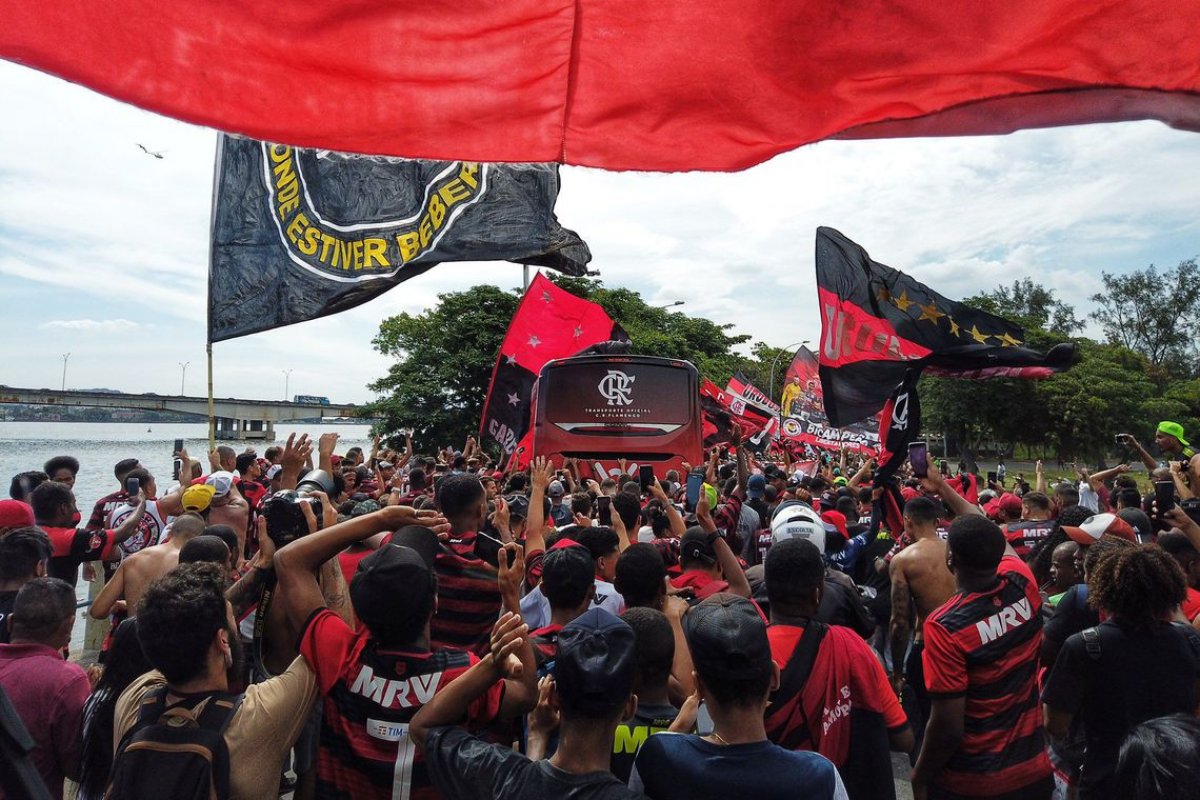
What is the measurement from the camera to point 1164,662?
10.2ft

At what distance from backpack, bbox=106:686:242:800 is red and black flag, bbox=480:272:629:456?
33.4ft

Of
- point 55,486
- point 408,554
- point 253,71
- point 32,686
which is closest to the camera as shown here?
point 253,71

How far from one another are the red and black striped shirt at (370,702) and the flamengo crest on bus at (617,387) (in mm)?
8174

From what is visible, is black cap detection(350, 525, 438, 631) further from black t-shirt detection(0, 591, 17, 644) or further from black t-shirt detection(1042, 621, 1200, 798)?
black t-shirt detection(1042, 621, 1200, 798)

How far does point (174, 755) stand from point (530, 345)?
1139cm

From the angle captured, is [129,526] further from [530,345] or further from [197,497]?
[530,345]

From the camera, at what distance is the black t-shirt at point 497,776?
1.86m

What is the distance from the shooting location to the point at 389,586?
2.42 m

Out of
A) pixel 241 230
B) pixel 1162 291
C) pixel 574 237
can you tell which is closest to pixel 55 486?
pixel 241 230

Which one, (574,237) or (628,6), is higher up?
(628,6)

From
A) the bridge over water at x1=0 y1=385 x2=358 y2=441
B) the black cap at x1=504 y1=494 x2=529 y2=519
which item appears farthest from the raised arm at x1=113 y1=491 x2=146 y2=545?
the bridge over water at x1=0 y1=385 x2=358 y2=441

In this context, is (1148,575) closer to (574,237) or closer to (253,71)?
(574,237)

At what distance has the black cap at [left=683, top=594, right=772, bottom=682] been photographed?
2.07 metres

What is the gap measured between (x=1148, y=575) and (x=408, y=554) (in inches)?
112
